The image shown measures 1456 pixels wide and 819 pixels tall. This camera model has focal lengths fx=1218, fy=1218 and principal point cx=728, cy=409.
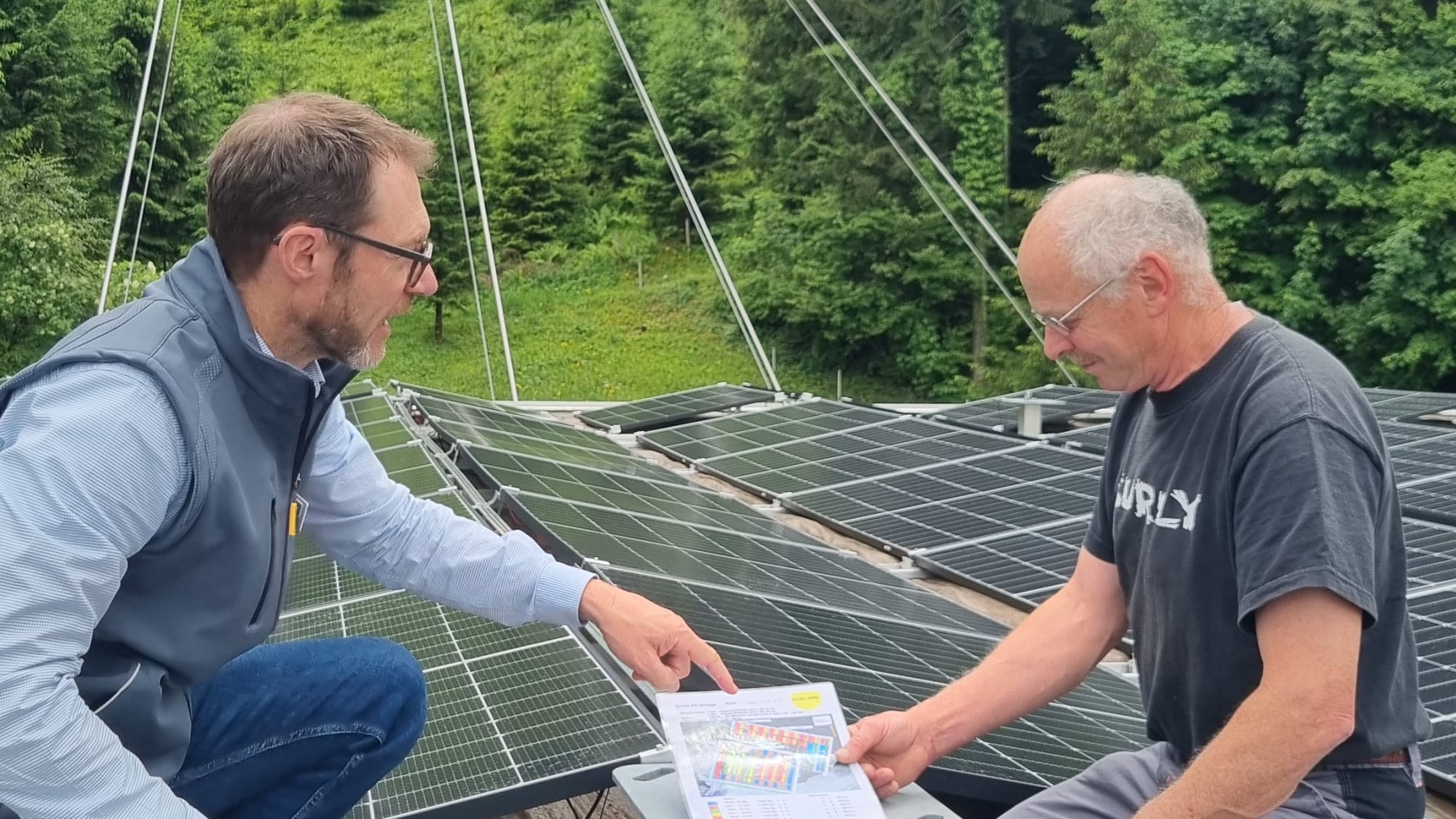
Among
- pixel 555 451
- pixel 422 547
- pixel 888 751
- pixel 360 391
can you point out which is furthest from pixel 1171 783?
pixel 360 391

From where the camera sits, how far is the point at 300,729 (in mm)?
2859

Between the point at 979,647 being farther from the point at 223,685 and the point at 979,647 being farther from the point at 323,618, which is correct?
the point at 223,685

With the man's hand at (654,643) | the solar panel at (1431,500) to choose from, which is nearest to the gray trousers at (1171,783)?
the man's hand at (654,643)

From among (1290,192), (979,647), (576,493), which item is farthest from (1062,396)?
(1290,192)

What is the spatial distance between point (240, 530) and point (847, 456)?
23.7 ft

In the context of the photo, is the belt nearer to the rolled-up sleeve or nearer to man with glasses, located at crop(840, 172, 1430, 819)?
man with glasses, located at crop(840, 172, 1430, 819)

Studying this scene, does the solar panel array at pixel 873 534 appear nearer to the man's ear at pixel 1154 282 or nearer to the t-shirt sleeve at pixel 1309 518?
the t-shirt sleeve at pixel 1309 518

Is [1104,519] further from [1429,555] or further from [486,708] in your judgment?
[1429,555]

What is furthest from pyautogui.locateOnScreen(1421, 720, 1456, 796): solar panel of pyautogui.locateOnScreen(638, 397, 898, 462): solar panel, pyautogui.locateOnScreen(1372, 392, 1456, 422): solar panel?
pyautogui.locateOnScreen(1372, 392, 1456, 422): solar panel

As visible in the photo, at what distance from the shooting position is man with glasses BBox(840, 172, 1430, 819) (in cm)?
229

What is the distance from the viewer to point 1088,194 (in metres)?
2.72

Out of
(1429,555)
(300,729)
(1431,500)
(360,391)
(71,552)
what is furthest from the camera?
(360,391)

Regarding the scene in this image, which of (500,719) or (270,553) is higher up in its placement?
(270,553)

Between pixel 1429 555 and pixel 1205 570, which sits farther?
pixel 1429 555
